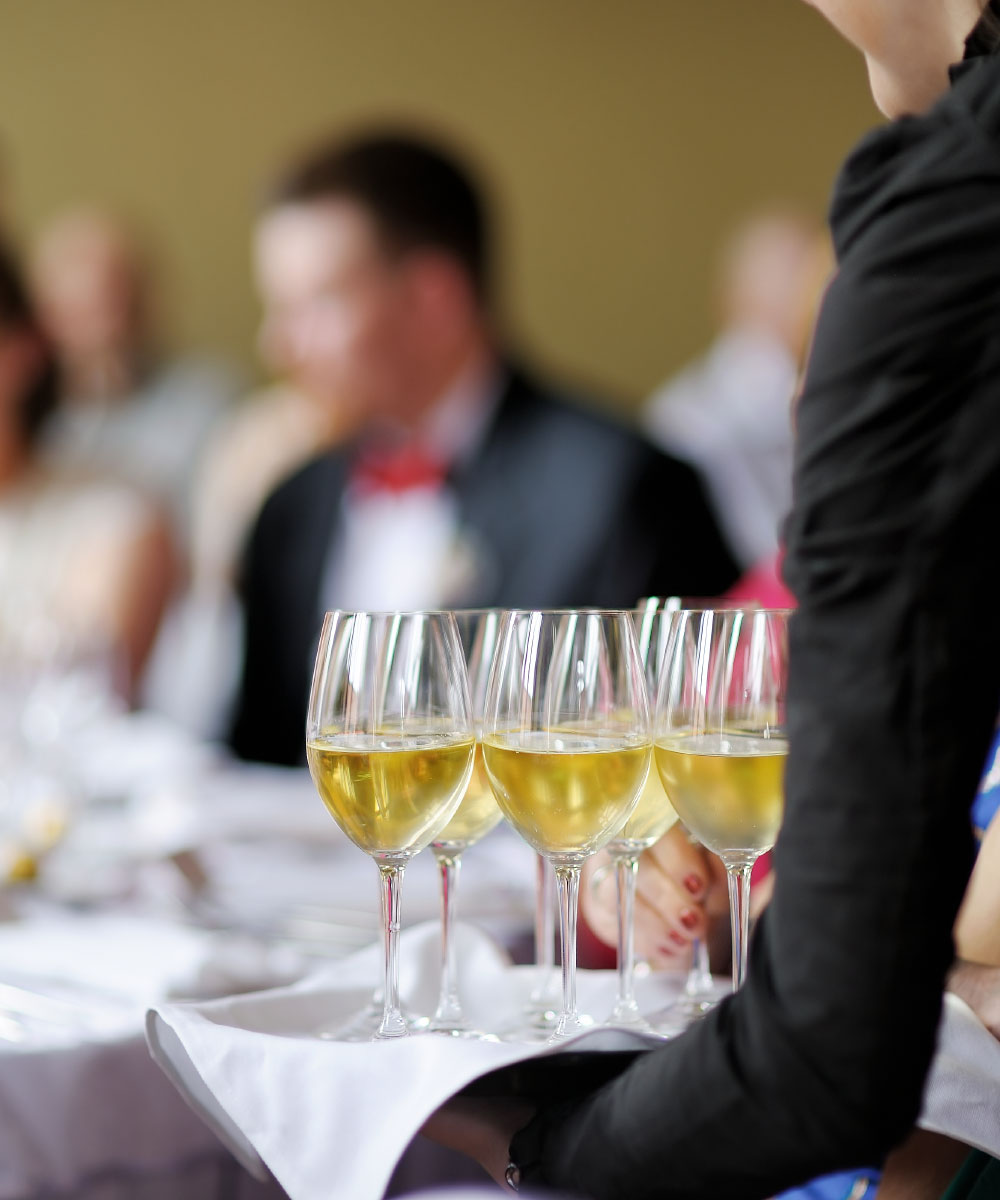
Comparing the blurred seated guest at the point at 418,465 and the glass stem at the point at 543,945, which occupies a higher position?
the blurred seated guest at the point at 418,465

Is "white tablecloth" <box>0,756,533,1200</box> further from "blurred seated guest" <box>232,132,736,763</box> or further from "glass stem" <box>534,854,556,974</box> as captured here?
"blurred seated guest" <box>232,132,736,763</box>

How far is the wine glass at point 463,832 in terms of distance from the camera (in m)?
0.86

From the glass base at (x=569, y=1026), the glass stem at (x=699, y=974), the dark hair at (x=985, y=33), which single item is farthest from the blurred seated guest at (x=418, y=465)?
the dark hair at (x=985, y=33)

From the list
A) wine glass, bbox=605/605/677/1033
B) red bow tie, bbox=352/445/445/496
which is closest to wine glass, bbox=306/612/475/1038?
wine glass, bbox=605/605/677/1033

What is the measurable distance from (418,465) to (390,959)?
2.44 m

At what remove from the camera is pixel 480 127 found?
19.9 ft

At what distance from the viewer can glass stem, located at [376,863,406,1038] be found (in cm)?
81

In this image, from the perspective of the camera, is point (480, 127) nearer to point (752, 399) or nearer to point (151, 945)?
point (752, 399)

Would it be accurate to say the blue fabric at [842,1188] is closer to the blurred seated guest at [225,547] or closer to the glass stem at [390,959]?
the glass stem at [390,959]

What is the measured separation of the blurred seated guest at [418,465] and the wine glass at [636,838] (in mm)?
2006

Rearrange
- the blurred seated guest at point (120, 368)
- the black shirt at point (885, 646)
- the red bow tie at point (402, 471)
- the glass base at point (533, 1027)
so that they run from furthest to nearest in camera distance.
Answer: the blurred seated guest at point (120, 368) → the red bow tie at point (402, 471) → the glass base at point (533, 1027) → the black shirt at point (885, 646)

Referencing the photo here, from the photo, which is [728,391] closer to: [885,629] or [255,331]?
[255,331]

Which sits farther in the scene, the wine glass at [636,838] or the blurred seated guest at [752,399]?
the blurred seated guest at [752,399]

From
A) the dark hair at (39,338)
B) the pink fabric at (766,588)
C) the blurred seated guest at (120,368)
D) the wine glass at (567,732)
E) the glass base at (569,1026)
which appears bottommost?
the glass base at (569,1026)
